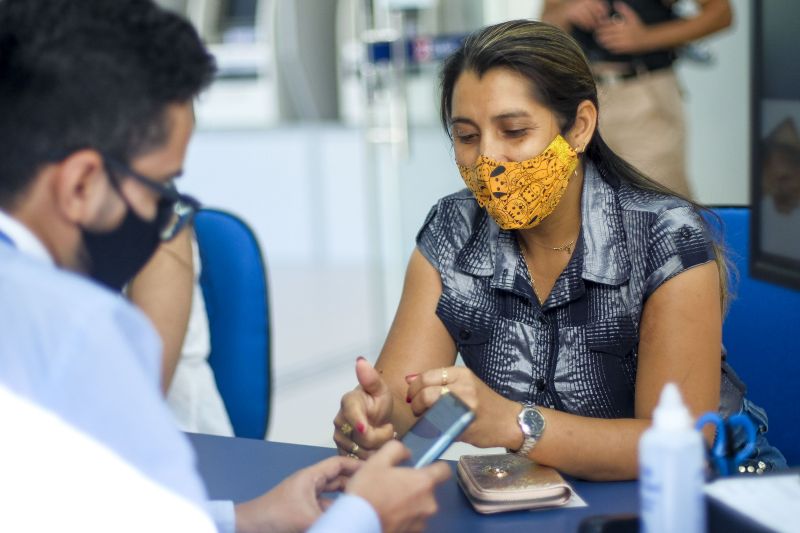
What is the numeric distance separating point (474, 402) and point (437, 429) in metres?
0.15

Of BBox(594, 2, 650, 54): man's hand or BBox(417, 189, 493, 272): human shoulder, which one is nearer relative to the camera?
BBox(417, 189, 493, 272): human shoulder

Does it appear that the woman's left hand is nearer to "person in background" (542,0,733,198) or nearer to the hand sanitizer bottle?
the hand sanitizer bottle

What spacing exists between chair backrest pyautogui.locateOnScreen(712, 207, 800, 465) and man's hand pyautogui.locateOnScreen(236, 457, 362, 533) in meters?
0.74

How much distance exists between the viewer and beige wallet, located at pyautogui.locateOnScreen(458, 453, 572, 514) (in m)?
1.12

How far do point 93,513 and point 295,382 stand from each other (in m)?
3.00

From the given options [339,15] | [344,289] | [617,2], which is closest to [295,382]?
[344,289]

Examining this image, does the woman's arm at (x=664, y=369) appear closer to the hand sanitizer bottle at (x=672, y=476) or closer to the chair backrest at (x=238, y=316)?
the hand sanitizer bottle at (x=672, y=476)

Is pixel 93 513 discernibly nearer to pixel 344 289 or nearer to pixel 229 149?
pixel 344 289

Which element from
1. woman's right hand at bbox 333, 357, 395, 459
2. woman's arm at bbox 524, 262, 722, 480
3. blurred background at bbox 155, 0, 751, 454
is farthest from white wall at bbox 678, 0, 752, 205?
woman's right hand at bbox 333, 357, 395, 459

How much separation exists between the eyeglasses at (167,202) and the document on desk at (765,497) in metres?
0.55

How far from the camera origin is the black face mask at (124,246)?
0.91 metres

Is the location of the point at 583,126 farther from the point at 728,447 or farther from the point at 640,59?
the point at 640,59

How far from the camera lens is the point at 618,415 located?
153cm

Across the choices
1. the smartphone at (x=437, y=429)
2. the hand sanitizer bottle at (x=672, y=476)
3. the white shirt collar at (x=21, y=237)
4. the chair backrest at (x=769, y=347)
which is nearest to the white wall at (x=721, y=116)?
the chair backrest at (x=769, y=347)
